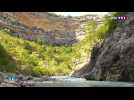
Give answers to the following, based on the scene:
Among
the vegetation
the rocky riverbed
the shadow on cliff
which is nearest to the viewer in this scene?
the rocky riverbed

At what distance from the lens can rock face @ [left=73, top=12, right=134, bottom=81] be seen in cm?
971

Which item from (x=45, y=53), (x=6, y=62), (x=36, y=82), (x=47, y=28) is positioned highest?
(x=47, y=28)

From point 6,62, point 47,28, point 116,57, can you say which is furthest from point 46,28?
point 116,57

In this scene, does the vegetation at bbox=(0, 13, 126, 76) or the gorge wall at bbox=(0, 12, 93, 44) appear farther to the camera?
the gorge wall at bbox=(0, 12, 93, 44)

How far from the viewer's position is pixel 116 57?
9969mm

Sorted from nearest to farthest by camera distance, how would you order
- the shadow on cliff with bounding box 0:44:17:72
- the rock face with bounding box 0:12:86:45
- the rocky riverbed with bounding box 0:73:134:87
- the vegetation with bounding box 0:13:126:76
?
the rocky riverbed with bounding box 0:73:134:87
the shadow on cliff with bounding box 0:44:17:72
the vegetation with bounding box 0:13:126:76
the rock face with bounding box 0:12:86:45

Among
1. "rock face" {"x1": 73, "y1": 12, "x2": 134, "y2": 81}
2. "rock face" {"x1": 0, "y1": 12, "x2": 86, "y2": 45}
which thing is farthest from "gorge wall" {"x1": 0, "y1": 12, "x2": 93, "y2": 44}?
"rock face" {"x1": 73, "y1": 12, "x2": 134, "y2": 81}

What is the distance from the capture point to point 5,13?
8914mm

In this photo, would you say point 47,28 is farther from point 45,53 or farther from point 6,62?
point 6,62

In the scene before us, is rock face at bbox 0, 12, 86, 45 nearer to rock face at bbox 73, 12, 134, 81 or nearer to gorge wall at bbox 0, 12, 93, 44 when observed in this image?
gorge wall at bbox 0, 12, 93, 44

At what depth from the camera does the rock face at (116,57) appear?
9.71 metres
